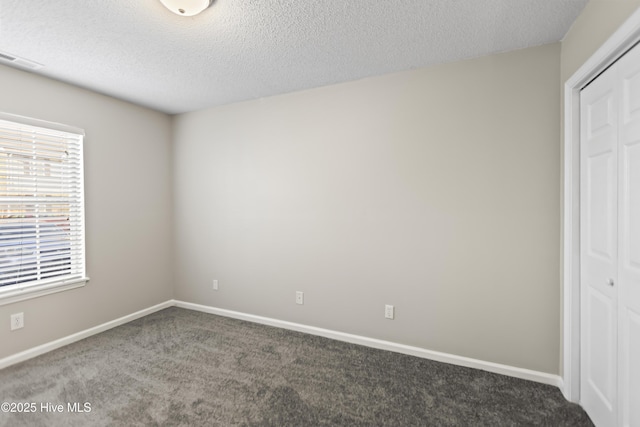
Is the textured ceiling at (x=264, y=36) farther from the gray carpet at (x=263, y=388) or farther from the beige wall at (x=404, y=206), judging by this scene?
the gray carpet at (x=263, y=388)

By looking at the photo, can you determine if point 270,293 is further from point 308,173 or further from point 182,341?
point 308,173

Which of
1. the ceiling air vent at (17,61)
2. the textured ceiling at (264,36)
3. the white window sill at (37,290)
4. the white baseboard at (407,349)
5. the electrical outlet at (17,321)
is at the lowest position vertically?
the white baseboard at (407,349)

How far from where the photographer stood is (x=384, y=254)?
9.04 ft

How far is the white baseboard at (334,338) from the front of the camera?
7.48 feet

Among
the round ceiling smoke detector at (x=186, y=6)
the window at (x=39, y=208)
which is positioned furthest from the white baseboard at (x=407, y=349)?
the round ceiling smoke detector at (x=186, y=6)

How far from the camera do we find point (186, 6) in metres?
1.71

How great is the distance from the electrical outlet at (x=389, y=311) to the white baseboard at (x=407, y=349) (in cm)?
23

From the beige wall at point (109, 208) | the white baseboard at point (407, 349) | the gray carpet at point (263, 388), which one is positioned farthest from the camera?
the beige wall at point (109, 208)

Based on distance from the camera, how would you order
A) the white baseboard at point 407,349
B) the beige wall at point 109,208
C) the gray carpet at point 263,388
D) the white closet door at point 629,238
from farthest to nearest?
the beige wall at point 109,208 < the white baseboard at point 407,349 < the gray carpet at point 263,388 < the white closet door at point 629,238

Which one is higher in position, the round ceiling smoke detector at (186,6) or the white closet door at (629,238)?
the round ceiling smoke detector at (186,6)

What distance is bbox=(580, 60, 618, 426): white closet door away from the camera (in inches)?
64.2

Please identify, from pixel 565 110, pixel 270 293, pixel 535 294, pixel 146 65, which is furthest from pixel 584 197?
pixel 146 65

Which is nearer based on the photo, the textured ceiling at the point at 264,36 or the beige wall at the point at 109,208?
the textured ceiling at the point at 264,36

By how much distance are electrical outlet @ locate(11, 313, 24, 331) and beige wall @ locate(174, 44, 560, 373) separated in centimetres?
163
